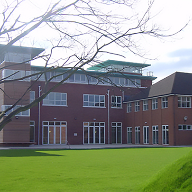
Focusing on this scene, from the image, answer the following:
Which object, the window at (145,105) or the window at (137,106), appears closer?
the window at (145,105)

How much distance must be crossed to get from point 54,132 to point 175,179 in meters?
32.4

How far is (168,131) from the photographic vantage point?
34.3 meters

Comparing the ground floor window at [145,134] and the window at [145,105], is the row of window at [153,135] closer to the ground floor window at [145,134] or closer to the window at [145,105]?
the ground floor window at [145,134]

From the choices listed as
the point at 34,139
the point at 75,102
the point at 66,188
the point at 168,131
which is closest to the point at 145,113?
the point at 168,131

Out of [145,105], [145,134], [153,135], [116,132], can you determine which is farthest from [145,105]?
[116,132]

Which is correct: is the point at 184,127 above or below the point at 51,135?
above

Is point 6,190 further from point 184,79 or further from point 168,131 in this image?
point 184,79

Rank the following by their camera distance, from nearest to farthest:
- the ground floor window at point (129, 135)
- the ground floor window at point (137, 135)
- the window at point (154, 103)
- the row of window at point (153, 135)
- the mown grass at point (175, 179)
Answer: the mown grass at point (175, 179), the row of window at point (153, 135), the window at point (154, 103), the ground floor window at point (137, 135), the ground floor window at point (129, 135)

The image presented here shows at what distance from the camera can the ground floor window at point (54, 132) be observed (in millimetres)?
37719

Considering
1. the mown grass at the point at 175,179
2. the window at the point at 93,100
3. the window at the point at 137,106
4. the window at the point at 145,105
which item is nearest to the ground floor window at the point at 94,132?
the window at the point at 93,100

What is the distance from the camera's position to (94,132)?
133ft

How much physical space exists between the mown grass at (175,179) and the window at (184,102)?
1110 inches

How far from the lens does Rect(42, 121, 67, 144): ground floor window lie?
37.7 m

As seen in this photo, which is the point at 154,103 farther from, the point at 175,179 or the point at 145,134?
the point at 175,179
